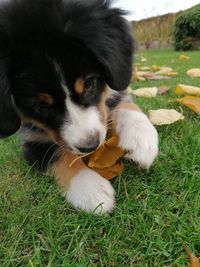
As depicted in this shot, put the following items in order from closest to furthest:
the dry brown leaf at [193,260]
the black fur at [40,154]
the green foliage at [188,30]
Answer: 1. the dry brown leaf at [193,260]
2. the black fur at [40,154]
3. the green foliage at [188,30]

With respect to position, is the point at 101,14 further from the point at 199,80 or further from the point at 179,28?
the point at 179,28

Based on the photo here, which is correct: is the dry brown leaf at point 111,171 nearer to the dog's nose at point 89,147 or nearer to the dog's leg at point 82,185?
the dog's leg at point 82,185

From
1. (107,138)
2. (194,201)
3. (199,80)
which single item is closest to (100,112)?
(107,138)

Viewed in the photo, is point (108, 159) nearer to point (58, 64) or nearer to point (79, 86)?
point (79, 86)

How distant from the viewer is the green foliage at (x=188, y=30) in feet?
46.7

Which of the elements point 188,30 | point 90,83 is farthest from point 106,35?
point 188,30

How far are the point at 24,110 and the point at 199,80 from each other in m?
3.38

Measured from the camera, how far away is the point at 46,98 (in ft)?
6.97

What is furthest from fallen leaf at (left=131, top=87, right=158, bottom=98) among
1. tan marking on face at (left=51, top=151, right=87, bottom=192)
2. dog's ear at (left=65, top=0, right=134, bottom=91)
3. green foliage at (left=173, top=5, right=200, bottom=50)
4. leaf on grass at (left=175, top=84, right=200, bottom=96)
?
green foliage at (left=173, top=5, right=200, bottom=50)

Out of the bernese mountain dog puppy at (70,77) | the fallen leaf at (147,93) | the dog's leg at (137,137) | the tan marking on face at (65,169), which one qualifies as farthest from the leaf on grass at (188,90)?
the tan marking on face at (65,169)

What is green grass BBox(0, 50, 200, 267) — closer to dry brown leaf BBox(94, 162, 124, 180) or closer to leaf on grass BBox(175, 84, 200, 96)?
dry brown leaf BBox(94, 162, 124, 180)

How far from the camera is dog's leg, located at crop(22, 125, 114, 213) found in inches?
80.6

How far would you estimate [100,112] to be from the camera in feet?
7.76

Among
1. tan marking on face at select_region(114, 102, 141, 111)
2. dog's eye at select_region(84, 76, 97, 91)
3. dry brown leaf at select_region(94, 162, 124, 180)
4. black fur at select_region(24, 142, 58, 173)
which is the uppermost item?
dog's eye at select_region(84, 76, 97, 91)
